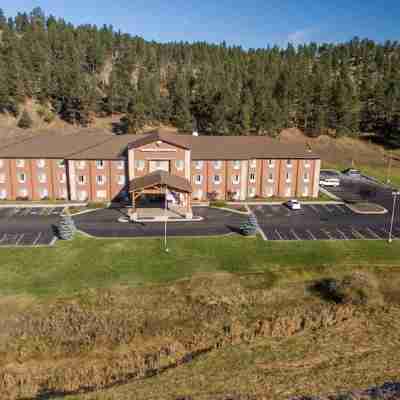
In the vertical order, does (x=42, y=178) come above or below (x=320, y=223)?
above

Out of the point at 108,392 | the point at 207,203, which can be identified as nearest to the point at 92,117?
the point at 207,203

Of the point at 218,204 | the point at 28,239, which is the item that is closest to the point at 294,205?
the point at 218,204

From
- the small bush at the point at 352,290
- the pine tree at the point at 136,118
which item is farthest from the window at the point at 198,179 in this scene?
the pine tree at the point at 136,118

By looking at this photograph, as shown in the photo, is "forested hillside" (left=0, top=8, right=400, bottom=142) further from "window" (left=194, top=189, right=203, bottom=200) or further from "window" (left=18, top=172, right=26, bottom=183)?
"window" (left=18, top=172, right=26, bottom=183)

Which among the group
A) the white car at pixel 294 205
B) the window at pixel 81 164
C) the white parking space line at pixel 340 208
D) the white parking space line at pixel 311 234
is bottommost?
the white parking space line at pixel 311 234

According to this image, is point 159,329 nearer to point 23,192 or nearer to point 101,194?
point 101,194

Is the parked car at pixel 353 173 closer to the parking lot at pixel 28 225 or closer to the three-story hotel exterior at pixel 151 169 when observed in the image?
the three-story hotel exterior at pixel 151 169

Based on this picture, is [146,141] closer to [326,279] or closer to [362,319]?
[326,279]
